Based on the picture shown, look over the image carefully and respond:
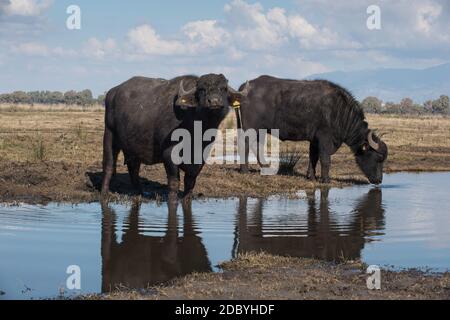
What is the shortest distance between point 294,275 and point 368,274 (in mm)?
787

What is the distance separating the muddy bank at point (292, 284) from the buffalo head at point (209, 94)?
3.79m

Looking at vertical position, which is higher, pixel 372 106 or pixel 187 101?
pixel 372 106

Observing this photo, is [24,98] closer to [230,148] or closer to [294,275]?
[230,148]

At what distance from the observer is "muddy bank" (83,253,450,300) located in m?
6.69

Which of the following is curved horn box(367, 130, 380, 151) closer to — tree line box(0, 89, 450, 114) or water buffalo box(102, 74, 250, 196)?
water buffalo box(102, 74, 250, 196)

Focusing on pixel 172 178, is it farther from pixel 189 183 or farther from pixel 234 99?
pixel 234 99

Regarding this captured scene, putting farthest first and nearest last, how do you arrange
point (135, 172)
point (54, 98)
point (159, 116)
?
point (54, 98) → point (135, 172) → point (159, 116)

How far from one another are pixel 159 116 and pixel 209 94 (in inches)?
59.0

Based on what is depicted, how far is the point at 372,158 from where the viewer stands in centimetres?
1711

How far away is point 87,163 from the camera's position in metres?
18.6

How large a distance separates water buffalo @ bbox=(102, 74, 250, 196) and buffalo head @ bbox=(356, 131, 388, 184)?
5638 mm

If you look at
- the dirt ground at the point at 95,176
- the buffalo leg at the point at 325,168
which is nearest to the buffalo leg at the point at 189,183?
the dirt ground at the point at 95,176

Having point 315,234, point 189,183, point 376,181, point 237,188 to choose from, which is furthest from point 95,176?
point 376,181

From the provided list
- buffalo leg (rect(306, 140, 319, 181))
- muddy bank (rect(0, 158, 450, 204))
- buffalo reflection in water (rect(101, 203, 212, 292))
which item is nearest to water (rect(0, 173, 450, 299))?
buffalo reflection in water (rect(101, 203, 212, 292))
